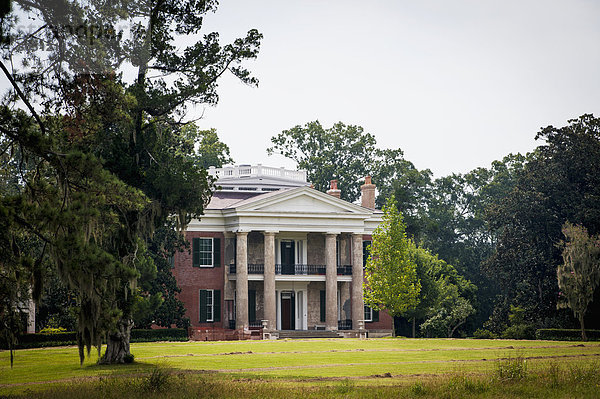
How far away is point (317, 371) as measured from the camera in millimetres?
25156

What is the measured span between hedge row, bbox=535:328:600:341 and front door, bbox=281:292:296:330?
16407mm

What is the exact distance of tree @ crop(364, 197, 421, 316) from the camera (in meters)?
47.8

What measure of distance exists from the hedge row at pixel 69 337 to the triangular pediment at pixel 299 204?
9581 mm

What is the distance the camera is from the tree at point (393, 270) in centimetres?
4784

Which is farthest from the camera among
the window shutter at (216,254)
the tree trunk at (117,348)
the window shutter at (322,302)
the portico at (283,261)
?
the window shutter at (322,302)

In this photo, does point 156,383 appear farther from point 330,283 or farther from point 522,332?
point 330,283

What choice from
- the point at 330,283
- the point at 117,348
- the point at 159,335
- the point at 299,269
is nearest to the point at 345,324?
the point at 330,283

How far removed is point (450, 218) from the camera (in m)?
78.2

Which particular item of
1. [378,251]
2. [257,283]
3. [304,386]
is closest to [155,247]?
[257,283]

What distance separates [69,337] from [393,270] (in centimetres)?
1943

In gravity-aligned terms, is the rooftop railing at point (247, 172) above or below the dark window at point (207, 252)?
above

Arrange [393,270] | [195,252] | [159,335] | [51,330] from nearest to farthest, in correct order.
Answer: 1. [51,330]
2. [159,335]
3. [393,270]
4. [195,252]

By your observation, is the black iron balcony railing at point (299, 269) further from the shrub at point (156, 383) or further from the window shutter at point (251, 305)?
the shrub at point (156, 383)

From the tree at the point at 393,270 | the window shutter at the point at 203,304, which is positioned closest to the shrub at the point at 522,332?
the tree at the point at 393,270
